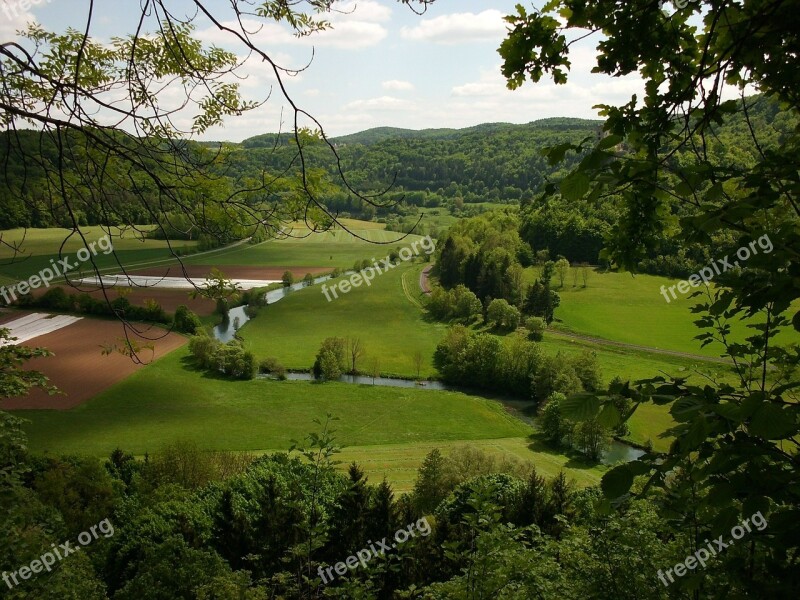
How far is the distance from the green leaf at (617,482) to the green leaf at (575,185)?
4.01 ft

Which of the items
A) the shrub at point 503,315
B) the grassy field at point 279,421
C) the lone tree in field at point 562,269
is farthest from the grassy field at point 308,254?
the grassy field at point 279,421

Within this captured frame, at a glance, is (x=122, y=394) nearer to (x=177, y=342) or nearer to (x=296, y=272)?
(x=177, y=342)

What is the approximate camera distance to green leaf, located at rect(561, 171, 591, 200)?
2398 mm

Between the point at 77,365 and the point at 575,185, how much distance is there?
4648cm

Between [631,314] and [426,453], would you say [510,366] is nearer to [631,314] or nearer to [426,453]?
[426,453]

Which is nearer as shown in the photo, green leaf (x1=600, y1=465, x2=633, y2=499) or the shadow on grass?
green leaf (x1=600, y1=465, x2=633, y2=499)

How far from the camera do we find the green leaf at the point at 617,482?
1.90 m

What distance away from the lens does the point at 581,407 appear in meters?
1.98

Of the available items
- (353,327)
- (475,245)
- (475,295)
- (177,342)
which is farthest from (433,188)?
(177,342)

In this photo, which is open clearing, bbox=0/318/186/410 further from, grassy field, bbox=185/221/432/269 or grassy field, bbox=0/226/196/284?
grassy field, bbox=185/221/432/269

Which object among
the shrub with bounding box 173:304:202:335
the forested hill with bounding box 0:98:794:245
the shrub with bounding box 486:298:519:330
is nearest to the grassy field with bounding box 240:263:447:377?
the shrub with bounding box 173:304:202:335

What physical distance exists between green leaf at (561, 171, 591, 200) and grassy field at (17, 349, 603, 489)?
2554 centimetres

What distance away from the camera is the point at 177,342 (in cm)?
4897

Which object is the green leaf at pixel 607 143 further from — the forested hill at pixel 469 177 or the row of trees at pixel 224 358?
the row of trees at pixel 224 358
